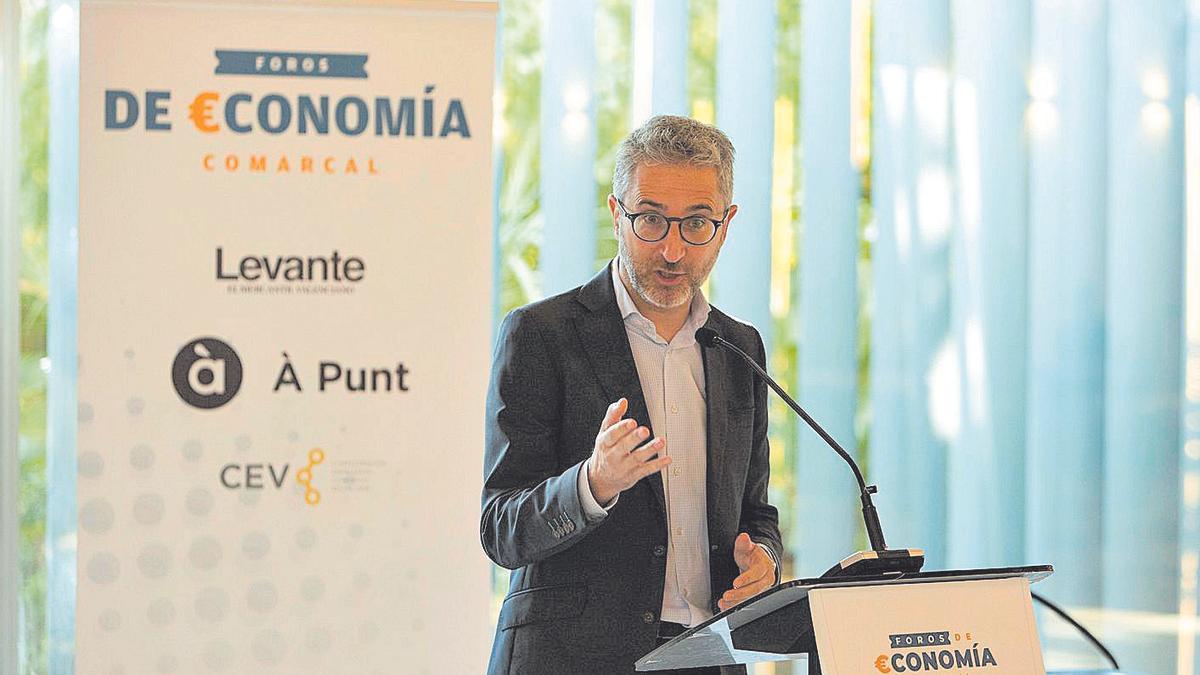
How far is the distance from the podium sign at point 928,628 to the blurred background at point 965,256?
5.91ft

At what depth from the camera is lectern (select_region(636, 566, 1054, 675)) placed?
129 cm

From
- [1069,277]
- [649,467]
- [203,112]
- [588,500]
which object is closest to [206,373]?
[203,112]

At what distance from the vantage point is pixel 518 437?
6.05ft

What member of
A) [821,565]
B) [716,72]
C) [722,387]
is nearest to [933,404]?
[821,565]

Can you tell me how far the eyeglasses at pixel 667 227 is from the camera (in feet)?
6.20

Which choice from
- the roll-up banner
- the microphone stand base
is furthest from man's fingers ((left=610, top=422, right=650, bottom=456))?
the roll-up banner

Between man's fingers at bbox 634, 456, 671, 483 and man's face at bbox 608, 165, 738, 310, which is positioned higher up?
man's face at bbox 608, 165, 738, 310

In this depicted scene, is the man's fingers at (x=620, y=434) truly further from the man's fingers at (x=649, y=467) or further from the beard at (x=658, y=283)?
the beard at (x=658, y=283)

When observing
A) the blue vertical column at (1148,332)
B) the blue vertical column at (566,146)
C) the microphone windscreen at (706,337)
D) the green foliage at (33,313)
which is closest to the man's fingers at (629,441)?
the microphone windscreen at (706,337)

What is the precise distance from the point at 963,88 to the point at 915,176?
272 mm

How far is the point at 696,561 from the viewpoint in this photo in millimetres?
1879

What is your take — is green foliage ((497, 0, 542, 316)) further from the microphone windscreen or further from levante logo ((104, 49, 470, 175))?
the microphone windscreen

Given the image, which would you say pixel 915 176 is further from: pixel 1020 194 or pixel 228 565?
pixel 228 565

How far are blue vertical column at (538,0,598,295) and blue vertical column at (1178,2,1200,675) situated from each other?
1550 millimetres
